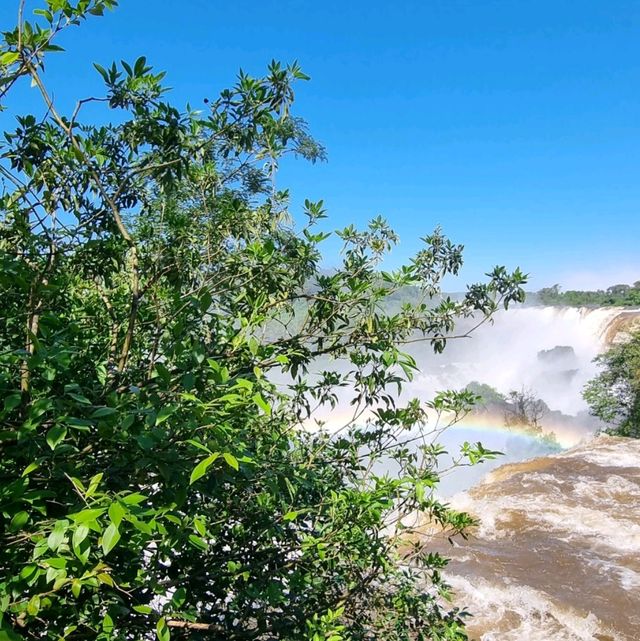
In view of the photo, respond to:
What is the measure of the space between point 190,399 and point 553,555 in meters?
7.66

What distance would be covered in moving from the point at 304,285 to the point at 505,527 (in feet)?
24.9

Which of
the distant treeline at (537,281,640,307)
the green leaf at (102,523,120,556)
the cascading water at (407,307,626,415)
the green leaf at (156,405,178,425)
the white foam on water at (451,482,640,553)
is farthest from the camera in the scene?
the distant treeline at (537,281,640,307)

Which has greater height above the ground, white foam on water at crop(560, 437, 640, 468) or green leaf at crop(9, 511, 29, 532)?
white foam on water at crop(560, 437, 640, 468)

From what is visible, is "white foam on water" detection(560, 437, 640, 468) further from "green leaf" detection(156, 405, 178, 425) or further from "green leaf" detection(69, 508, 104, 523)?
"green leaf" detection(69, 508, 104, 523)

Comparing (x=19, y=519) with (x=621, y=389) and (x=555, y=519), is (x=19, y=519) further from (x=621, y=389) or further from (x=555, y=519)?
(x=621, y=389)

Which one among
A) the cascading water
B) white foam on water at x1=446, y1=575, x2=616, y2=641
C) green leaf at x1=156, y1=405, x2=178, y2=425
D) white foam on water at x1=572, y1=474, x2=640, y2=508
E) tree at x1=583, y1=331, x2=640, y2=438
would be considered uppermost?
the cascading water

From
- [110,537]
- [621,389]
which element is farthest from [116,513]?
[621,389]

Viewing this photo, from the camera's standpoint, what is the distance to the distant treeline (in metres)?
30.8

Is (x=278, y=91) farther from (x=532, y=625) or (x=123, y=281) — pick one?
(x=532, y=625)

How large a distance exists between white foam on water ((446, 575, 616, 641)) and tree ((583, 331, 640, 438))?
10.9 m

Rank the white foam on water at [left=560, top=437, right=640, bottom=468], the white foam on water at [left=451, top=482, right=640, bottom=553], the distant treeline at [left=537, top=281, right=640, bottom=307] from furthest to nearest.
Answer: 1. the distant treeline at [left=537, top=281, right=640, bottom=307]
2. the white foam on water at [left=560, top=437, right=640, bottom=468]
3. the white foam on water at [left=451, top=482, right=640, bottom=553]

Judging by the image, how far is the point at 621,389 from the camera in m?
15.8

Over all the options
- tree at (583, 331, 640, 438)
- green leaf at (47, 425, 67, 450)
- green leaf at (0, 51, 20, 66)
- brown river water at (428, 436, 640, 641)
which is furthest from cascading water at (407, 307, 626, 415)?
green leaf at (47, 425, 67, 450)

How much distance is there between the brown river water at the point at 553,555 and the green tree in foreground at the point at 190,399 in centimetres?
435
